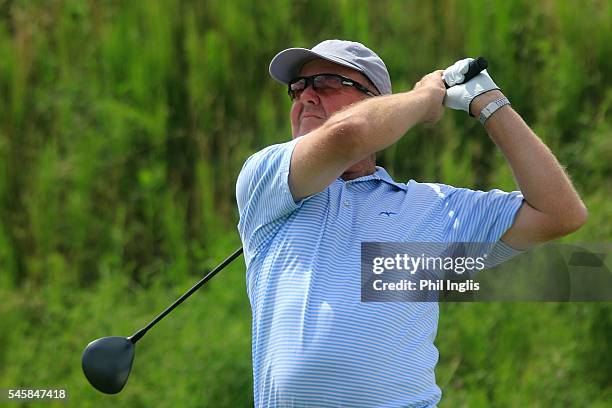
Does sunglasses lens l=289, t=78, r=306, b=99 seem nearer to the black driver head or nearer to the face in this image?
the face

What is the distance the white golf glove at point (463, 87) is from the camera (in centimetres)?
272

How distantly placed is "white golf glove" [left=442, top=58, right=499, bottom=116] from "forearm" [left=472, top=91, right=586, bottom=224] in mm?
23

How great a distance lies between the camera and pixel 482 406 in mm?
4754

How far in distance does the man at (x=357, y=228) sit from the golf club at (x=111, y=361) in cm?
34

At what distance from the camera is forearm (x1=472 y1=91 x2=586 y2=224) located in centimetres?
267

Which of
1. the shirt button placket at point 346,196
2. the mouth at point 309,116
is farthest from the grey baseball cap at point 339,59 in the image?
the shirt button placket at point 346,196

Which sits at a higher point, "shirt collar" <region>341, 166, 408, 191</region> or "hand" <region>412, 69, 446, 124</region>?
"hand" <region>412, 69, 446, 124</region>

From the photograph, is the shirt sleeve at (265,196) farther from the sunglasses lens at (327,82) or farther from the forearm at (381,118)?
the sunglasses lens at (327,82)

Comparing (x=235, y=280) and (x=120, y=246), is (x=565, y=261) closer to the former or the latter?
(x=235, y=280)

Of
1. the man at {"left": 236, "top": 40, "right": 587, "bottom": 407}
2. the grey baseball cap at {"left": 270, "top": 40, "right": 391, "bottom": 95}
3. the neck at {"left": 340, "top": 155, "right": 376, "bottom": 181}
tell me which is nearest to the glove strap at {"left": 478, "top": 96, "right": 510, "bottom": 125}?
the man at {"left": 236, "top": 40, "right": 587, "bottom": 407}

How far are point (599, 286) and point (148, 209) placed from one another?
109 inches

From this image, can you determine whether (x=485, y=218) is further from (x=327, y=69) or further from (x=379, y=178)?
(x=327, y=69)

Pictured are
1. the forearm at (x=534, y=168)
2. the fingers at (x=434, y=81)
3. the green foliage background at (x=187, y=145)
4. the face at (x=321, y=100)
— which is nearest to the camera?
the forearm at (x=534, y=168)

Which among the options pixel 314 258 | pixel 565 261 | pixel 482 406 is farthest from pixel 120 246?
pixel 314 258
